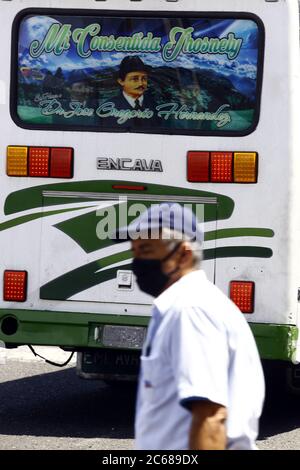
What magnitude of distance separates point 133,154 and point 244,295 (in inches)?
50.6

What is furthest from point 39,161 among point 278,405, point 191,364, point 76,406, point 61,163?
point 191,364

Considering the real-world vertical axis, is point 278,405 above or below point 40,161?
below

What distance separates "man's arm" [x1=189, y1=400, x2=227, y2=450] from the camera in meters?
3.82

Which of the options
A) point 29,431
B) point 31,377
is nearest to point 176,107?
point 29,431

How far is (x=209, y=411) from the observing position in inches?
151

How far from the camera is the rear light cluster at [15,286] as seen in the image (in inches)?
364

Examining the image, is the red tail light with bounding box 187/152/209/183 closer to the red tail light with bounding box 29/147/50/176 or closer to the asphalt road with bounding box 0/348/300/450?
the red tail light with bounding box 29/147/50/176

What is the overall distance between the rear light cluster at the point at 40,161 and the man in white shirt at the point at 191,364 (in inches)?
199

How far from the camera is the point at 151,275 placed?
4277mm

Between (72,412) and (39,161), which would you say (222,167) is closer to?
(39,161)

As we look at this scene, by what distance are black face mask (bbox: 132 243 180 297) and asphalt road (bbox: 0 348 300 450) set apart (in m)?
4.50
